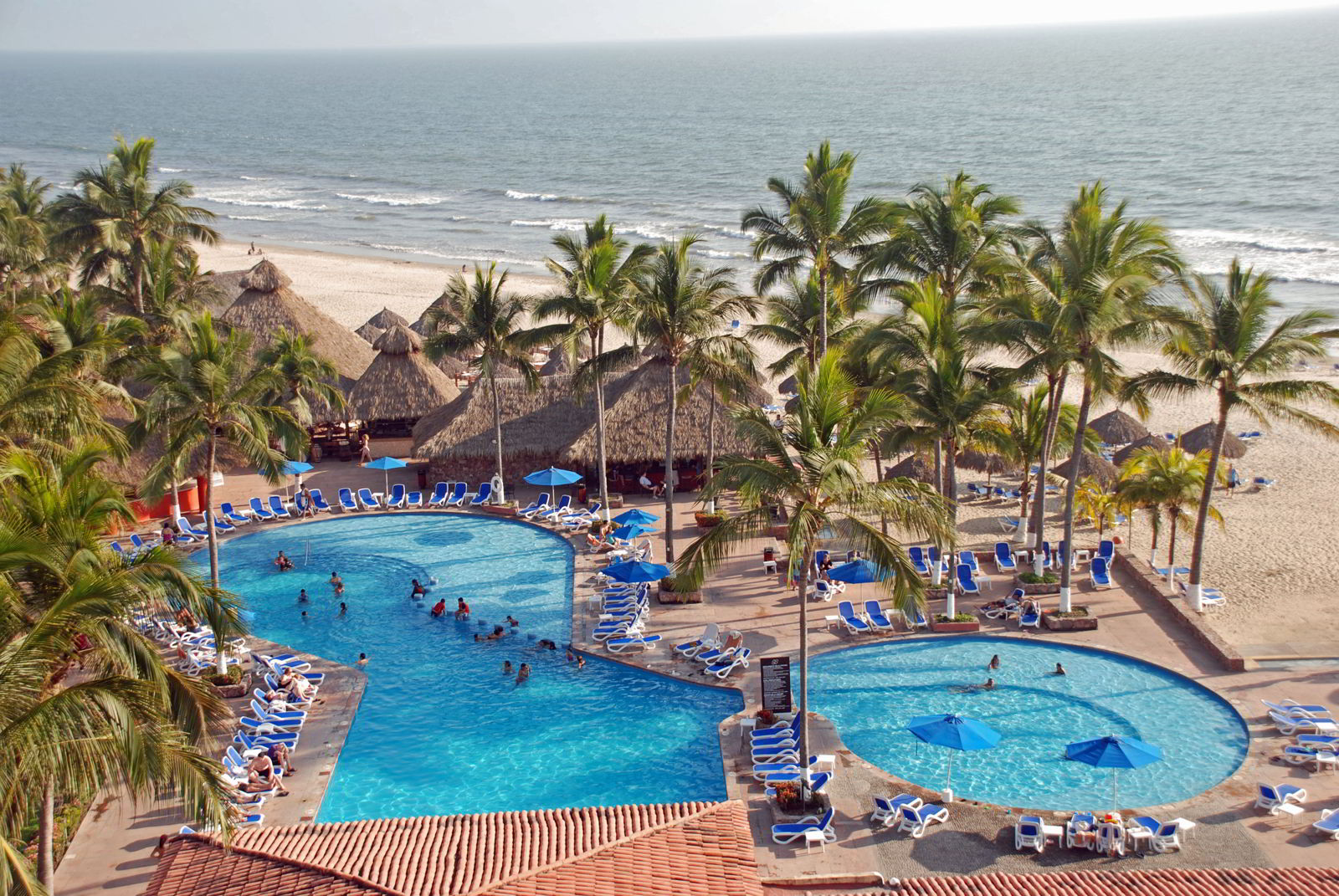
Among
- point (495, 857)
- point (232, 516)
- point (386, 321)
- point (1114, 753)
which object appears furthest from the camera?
point (386, 321)

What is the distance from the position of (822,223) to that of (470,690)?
11944mm

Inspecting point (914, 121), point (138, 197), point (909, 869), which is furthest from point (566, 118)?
point (909, 869)

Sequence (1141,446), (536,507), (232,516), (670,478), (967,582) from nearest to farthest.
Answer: (967,582) < (670,478) < (232,516) < (536,507) < (1141,446)

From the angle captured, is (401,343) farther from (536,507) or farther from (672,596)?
(672,596)

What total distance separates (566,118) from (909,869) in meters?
151

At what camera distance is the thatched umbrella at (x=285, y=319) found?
34969 mm

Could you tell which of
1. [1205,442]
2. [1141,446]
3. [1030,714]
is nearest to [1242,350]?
[1030,714]

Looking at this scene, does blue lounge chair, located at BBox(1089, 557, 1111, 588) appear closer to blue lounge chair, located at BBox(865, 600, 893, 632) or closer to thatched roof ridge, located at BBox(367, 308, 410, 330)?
blue lounge chair, located at BBox(865, 600, 893, 632)

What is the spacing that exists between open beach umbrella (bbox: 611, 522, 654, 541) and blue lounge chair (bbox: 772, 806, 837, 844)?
10.6 meters

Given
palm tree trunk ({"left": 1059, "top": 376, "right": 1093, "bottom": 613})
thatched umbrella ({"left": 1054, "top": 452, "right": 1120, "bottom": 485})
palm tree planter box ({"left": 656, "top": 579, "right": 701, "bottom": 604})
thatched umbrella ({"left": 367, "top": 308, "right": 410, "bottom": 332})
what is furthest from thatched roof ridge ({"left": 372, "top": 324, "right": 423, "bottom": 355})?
palm tree trunk ({"left": 1059, "top": 376, "right": 1093, "bottom": 613})

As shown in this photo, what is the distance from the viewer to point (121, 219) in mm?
31156

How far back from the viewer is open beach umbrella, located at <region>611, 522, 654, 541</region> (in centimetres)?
2473

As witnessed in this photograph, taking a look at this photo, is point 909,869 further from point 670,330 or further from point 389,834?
point 670,330

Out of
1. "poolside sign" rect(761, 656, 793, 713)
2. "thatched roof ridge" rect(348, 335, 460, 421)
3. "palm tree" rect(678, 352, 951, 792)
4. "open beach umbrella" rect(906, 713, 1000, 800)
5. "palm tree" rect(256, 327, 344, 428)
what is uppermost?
"palm tree" rect(678, 352, 951, 792)
